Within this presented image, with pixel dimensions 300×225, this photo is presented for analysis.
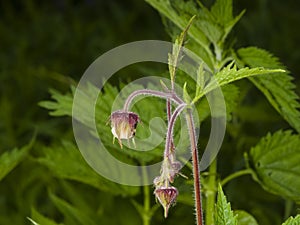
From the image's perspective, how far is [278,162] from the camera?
2.23 ft

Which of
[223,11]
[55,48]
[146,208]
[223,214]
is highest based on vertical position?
[55,48]

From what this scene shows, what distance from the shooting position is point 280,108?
0.64m

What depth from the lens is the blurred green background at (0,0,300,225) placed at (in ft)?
4.56

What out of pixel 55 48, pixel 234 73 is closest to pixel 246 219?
pixel 234 73

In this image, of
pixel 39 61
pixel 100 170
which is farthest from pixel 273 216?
pixel 39 61

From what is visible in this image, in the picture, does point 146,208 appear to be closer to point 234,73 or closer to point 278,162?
point 278,162

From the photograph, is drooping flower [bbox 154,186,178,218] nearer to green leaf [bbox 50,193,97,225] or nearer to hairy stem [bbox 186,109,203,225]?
hairy stem [bbox 186,109,203,225]

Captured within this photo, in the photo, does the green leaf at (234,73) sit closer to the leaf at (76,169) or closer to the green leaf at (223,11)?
the green leaf at (223,11)

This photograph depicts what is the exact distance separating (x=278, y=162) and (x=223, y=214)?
0.68 ft

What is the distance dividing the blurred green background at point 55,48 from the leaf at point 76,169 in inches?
11.7

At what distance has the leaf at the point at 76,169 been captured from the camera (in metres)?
0.77

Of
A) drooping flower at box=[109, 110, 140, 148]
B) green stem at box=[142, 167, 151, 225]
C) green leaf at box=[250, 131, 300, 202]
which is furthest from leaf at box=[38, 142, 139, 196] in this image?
drooping flower at box=[109, 110, 140, 148]

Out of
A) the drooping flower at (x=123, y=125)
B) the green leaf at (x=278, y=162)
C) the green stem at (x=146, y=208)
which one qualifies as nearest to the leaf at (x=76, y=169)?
the green stem at (x=146, y=208)

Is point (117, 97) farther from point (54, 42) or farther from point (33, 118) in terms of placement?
point (54, 42)
